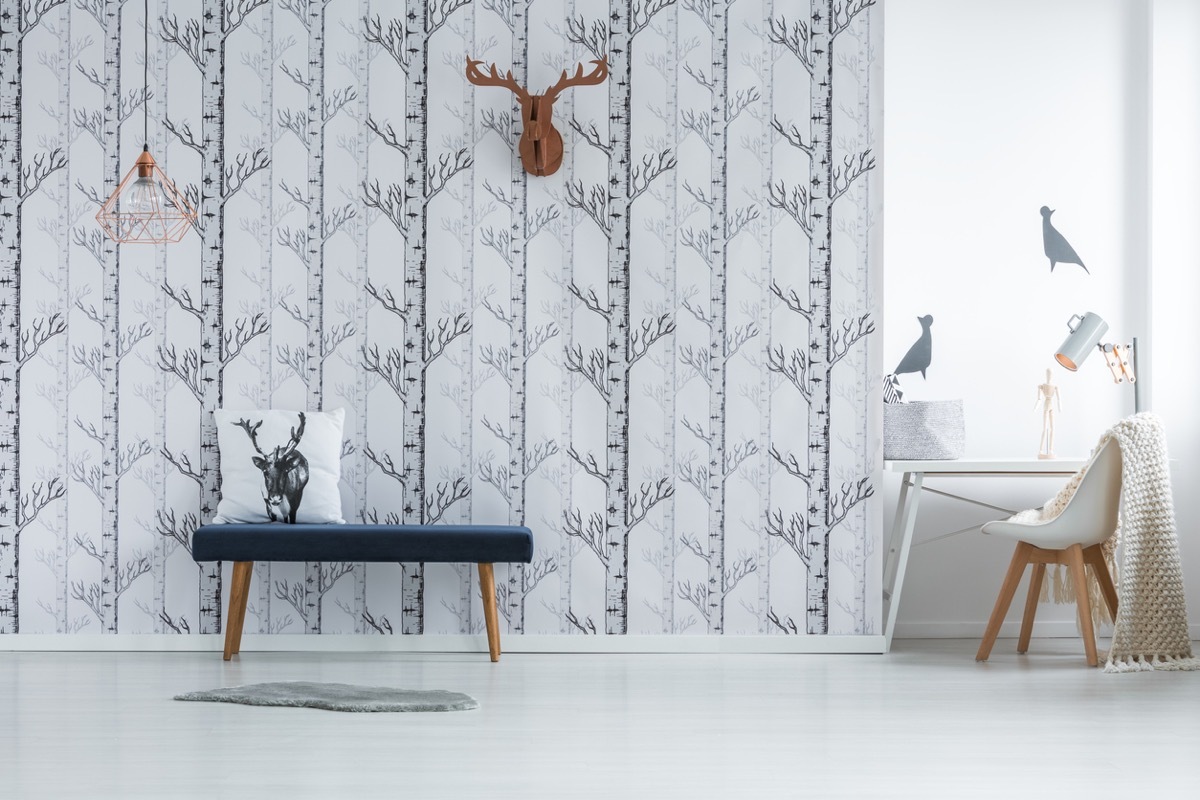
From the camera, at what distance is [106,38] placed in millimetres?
3775

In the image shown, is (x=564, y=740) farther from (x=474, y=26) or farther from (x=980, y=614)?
(x=474, y=26)

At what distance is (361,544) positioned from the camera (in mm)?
3410

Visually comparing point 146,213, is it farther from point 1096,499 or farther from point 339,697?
point 1096,499

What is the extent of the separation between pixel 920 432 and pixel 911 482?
194 mm

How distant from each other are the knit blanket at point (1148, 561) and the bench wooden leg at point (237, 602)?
280 cm

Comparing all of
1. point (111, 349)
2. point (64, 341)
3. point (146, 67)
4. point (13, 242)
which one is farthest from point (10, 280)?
point (146, 67)

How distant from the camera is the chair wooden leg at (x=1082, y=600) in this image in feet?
11.3

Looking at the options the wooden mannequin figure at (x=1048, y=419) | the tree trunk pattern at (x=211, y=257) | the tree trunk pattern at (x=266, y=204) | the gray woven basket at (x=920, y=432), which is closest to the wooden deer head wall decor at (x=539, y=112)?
the tree trunk pattern at (x=266, y=204)

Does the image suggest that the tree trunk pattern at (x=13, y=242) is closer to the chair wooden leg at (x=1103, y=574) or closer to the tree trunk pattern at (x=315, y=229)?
the tree trunk pattern at (x=315, y=229)

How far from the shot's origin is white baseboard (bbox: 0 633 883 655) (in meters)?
3.71

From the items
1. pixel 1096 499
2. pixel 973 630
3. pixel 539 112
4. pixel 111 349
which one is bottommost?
pixel 973 630

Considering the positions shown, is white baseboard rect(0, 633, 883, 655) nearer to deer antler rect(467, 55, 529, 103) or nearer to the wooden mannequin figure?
the wooden mannequin figure

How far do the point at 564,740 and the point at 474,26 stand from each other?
251cm

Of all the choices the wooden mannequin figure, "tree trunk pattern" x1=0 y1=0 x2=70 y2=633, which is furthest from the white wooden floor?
the wooden mannequin figure
